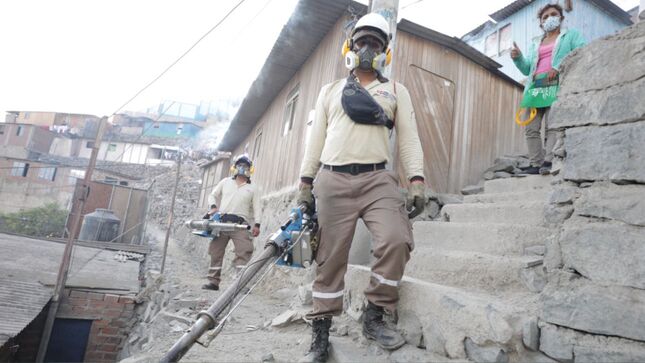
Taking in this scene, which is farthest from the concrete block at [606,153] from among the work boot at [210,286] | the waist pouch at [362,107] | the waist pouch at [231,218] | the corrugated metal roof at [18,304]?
the corrugated metal roof at [18,304]

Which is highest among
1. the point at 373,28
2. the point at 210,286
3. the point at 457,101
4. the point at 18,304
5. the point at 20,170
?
the point at 457,101

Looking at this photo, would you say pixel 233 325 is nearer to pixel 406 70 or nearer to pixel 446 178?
pixel 446 178

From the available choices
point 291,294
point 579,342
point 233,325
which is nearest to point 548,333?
point 579,342

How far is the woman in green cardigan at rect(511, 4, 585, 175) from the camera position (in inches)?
151

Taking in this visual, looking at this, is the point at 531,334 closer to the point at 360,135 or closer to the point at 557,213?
the point at 557,213

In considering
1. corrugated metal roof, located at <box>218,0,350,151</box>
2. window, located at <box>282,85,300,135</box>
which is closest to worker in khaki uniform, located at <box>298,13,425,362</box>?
corrugated metal roof, located at <box>218,0,350,151</box>

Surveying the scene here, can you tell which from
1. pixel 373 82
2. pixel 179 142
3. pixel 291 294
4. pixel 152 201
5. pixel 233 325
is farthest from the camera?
pixel 179 142

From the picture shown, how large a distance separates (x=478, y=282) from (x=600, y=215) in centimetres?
96

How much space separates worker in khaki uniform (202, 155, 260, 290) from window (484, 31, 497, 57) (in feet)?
42.8

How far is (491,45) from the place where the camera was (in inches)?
592

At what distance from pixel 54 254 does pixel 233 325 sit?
9.58 meters

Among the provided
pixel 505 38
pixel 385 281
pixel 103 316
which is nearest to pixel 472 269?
pixel 385 281

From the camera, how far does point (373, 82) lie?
9.05 ft

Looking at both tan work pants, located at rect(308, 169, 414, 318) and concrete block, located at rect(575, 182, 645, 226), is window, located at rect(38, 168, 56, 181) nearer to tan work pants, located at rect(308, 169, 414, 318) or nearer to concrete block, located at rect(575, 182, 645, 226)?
tan work pants, located at rect(308, 169, 414, 318)
